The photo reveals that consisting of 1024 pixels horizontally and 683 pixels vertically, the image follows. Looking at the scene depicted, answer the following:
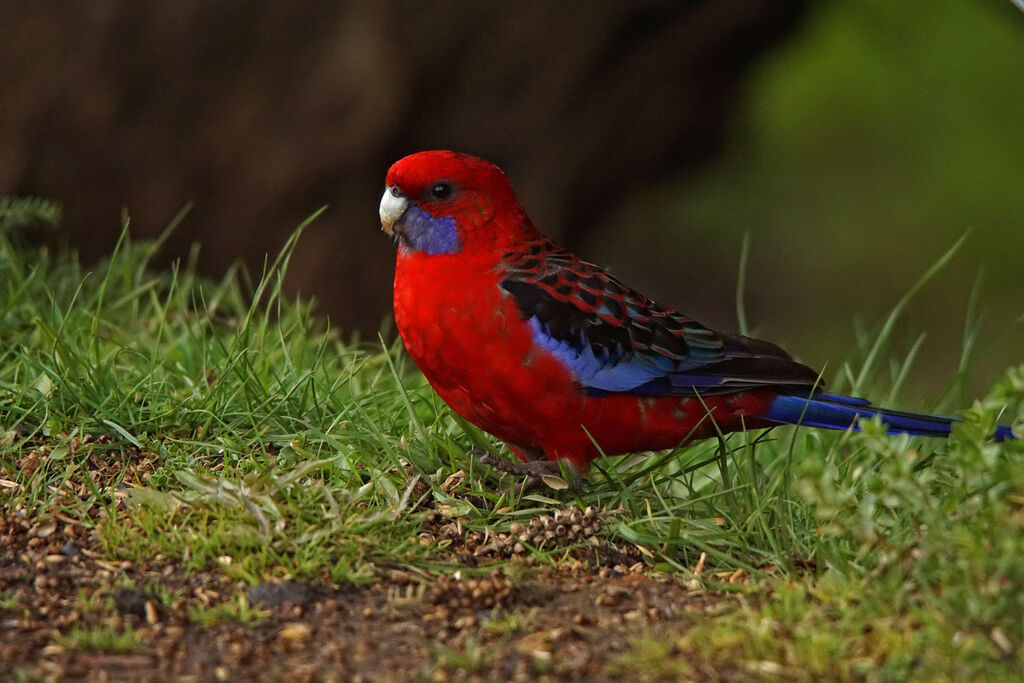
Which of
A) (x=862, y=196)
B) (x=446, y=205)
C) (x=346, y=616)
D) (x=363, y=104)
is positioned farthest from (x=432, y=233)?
(x=862, y=196)

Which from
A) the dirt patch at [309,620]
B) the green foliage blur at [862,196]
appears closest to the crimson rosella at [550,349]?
the dirt patch at [309,620]

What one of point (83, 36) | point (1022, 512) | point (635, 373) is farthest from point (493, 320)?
point (83, 36)

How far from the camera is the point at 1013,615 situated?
227 centimetres

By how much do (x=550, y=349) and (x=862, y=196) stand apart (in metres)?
6.01

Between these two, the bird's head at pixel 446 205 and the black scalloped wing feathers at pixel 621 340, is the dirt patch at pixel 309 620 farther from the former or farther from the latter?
the bird's head at pixel 446 205

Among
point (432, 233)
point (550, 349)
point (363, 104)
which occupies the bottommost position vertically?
point (550, 349)

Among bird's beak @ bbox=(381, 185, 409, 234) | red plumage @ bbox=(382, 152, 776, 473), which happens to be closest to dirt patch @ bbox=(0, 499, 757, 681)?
red plumage @ bbox=(382, 152, 776, 473)

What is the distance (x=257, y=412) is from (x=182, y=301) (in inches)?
44.0

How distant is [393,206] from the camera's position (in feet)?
11.1

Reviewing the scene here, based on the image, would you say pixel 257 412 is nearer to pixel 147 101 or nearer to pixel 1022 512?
pixel 1022 512

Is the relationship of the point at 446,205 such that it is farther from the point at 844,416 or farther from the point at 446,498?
the point at 844,416

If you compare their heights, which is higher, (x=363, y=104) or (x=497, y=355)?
(x=363, y=104)

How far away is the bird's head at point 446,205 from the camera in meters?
3.34

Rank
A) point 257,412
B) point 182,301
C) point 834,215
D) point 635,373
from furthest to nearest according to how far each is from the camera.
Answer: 1. point 834,215
2. point 182,301
3. point 257,412
4. point 635,373
